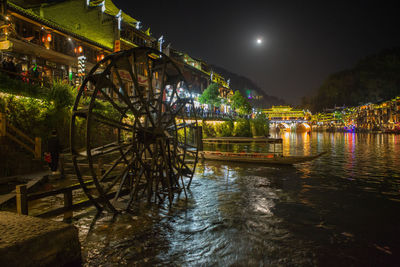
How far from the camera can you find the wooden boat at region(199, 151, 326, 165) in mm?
17172

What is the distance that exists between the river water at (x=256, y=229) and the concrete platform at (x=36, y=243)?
1238 millimetres

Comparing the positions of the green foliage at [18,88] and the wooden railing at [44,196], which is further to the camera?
the green foliage at [18,88]

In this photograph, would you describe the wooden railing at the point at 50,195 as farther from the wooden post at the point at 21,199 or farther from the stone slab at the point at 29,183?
the stone slab at the point at 29,183

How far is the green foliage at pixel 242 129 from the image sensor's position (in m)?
46.2

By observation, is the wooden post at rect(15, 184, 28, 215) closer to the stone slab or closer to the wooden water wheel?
the wooden water wheel

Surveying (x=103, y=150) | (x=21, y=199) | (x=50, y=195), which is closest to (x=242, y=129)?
(x=103, y=150)

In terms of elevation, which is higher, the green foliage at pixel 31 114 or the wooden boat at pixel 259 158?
the green foliage at pixel 31 114

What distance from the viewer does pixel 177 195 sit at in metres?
10.2

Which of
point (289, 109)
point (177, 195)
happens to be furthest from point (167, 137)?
point (289, 109)

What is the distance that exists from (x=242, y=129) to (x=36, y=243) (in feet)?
147

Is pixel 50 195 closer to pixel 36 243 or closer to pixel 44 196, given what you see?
pixel 44 196


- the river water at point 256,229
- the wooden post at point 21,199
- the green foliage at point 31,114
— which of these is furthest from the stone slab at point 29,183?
the green foliage at point 31,114

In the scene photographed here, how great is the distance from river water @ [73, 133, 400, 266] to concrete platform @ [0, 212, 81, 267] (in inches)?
48.7

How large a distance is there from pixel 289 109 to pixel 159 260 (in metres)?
171
